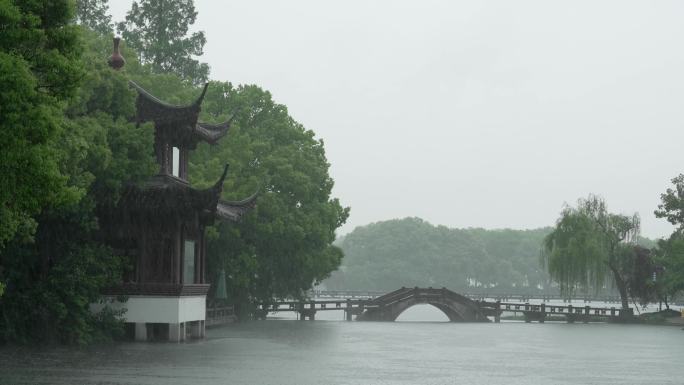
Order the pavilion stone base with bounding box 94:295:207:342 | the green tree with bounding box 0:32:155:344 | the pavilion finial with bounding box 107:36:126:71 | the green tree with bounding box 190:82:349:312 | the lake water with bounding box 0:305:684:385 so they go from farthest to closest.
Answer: the green tree with bounding box 190:82:349:312
the pavilion finial with bounding box 107:36:126:71
the pavilion stone base with bounding box 94:295:207:342
the green tree with bounding box 0:32:155:344
the lake water with bounding box 0:305:684:385

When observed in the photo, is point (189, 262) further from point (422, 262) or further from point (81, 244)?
point (422, 262)

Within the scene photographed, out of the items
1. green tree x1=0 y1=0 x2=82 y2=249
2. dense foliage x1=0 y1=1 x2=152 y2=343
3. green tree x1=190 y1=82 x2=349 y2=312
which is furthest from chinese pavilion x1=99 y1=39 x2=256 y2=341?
green tree x1=0 y1=0 x2=82 y2=249

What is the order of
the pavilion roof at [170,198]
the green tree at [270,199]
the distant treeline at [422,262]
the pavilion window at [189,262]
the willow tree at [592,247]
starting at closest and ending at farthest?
1. the pavilion roof at [170,198]
2. the pavilion window at [189,262]
3. the green tree at [270,199]
4. the willow tree at [592,247]
5. the distant treeline at [422,262]

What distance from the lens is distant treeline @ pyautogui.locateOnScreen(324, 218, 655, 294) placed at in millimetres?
148125

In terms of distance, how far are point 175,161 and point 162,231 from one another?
310 centimetres

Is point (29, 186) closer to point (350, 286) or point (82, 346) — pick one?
point (82, 346)

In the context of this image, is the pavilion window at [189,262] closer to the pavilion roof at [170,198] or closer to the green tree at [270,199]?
the pavilion roof at [170,198]

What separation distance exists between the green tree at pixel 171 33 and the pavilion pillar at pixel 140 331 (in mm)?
34726

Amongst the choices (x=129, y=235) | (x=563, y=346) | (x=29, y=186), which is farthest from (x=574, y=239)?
(x=29, y=186)

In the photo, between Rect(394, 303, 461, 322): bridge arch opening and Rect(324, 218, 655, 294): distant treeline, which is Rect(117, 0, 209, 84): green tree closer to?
Rect(394, 303, 461, 322): bridge arch opening

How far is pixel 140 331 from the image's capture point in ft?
112

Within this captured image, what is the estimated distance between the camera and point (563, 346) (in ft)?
138

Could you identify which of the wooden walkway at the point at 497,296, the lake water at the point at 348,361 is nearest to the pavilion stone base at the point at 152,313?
the lake water at the point at 348,361

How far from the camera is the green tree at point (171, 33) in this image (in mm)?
66750
